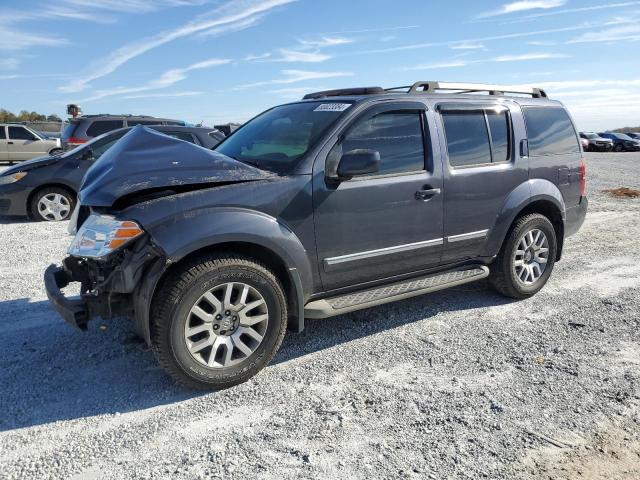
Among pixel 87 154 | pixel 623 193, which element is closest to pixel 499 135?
pixel 87 154

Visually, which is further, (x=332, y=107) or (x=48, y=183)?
(x=48, y=183)

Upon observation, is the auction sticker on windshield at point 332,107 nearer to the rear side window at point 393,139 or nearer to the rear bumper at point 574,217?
the rear side window at point 393,139

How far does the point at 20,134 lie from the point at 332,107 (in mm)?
19268

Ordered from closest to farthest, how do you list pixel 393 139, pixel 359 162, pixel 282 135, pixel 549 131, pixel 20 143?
1. pixel 359 162
2. pixel 393 139
3. pixel 282 135
4. pixel 549 131
5. pixel 20 143

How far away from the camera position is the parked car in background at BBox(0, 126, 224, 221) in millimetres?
8328

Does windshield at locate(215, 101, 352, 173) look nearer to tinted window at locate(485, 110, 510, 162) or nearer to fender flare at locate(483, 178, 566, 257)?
tinted window at locate(485, 110, 510, 162)

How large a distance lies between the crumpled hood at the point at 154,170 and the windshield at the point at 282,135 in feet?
1.06

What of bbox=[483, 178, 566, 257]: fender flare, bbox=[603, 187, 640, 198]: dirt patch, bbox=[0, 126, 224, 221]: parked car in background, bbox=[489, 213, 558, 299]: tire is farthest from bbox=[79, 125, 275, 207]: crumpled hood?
bbox=[603, 187, 640, 198]: dirt patch

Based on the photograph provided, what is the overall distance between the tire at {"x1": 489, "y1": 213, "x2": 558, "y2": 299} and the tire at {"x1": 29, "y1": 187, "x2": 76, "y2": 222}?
6831 millimetres

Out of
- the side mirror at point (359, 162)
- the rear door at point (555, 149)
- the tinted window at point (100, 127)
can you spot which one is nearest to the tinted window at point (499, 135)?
the rear door at point (555, 149)

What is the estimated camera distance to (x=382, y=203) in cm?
395

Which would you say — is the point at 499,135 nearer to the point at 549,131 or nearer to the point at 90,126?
the point at 549,131

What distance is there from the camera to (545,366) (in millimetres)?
3670

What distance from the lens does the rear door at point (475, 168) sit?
4.39 m
